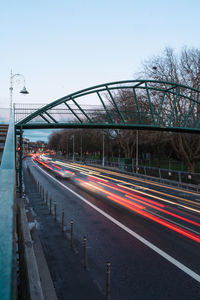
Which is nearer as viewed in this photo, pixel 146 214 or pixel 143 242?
pixel 143 242

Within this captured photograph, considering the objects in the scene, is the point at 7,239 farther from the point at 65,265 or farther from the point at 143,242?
the point at 143,242

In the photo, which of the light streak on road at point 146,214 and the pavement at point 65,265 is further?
the light streak on road at point 146,214

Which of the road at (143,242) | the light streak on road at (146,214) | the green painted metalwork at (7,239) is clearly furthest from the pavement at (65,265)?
the green painted metalwork at (7,239)

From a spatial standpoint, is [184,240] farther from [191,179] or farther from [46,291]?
[191,179]

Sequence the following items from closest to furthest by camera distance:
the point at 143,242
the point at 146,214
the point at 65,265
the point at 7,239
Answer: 1. the point at 7,239
2. the point at 65,265
3. the point at 143,242
4. the point at 146,214

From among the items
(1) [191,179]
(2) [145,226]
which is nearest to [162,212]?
(2) [145,226]

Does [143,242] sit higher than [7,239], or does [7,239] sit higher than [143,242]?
[7,239]

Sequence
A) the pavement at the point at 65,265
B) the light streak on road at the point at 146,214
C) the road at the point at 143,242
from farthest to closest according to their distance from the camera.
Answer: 1. the light streak on road at the point at 146,214
2. the road at the point at 143,242
3. the pavement at the point at 65,265

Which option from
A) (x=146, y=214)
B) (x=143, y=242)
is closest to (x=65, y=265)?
(x=143, y=242)

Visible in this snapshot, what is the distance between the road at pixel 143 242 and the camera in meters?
6.87

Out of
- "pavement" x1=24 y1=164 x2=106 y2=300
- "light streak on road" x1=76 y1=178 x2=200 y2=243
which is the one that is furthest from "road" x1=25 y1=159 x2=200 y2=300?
"pavement" x1=24 y1=164 x2=106 y2=300

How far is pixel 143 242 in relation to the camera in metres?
10.1

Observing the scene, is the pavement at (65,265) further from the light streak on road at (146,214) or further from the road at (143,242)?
the light streak on road at (146,214)

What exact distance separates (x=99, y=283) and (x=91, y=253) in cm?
212
